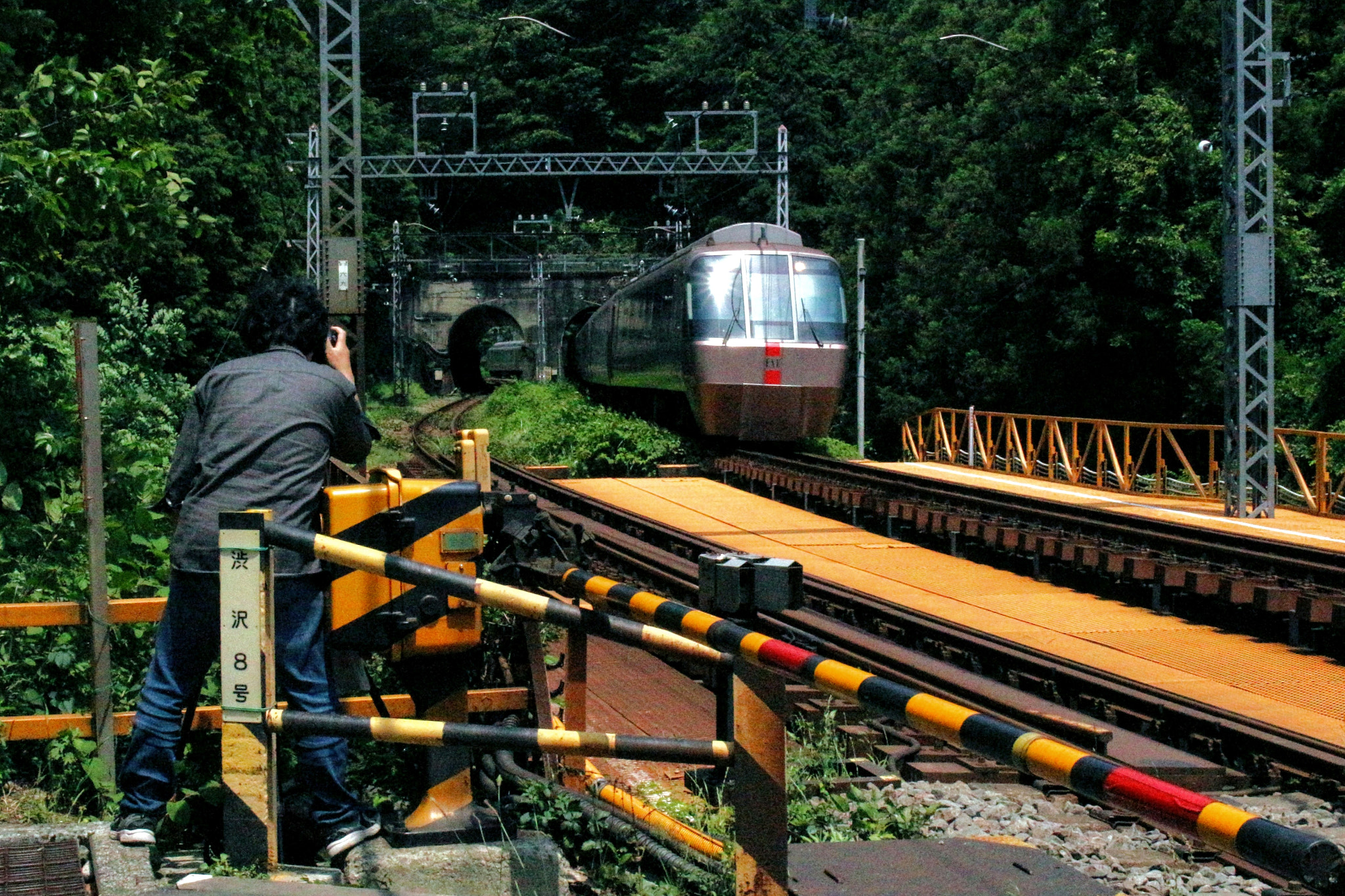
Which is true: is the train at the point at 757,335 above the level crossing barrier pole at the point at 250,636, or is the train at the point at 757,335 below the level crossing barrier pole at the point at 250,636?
above

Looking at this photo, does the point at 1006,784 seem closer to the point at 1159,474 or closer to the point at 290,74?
the point at 1159,474

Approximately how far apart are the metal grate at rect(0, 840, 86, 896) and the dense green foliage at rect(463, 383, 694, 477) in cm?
1765


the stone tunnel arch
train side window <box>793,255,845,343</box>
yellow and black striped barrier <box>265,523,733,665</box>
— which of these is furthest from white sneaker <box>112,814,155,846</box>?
the stone tunnel arch

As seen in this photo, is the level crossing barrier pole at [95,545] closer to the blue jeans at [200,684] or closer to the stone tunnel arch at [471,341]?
the blue jeans at [200,684]

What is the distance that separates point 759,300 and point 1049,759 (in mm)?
17866

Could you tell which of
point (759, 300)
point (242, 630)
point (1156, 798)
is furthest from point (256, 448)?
point (759, 300)

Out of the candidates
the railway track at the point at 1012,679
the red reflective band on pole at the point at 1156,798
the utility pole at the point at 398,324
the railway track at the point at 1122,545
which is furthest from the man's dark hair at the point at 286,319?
the utility pole at the point at 398,324

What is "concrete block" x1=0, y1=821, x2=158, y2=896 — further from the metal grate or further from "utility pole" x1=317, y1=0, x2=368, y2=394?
"utility pole" x1=317, y1=0, x2=368, y2=394

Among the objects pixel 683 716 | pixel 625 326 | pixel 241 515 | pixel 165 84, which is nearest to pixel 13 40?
pixel 165 84

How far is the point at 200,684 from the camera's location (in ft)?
14.2

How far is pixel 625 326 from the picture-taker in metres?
26.5

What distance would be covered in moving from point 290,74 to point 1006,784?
40.1 metres

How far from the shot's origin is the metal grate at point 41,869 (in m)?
3.84

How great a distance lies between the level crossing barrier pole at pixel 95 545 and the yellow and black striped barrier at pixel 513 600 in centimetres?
144
